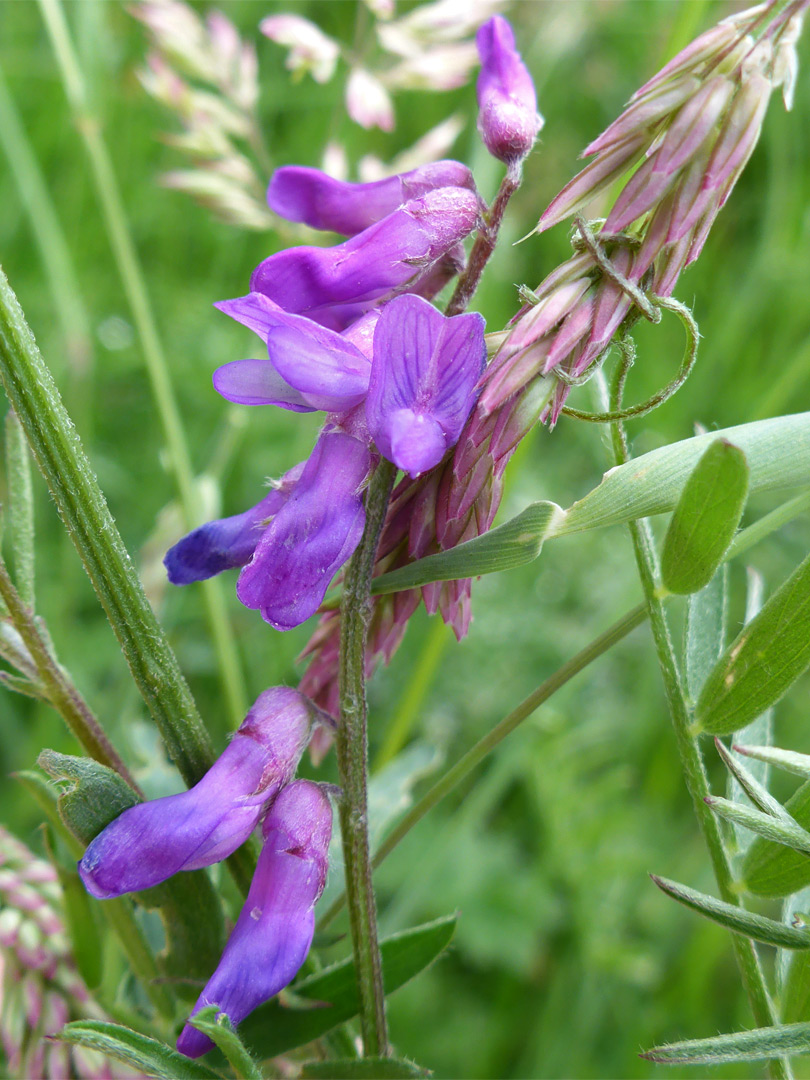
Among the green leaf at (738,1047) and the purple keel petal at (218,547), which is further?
the purple keel petal at (218,547)

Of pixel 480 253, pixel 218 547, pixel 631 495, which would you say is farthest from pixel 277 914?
pixel 480 253

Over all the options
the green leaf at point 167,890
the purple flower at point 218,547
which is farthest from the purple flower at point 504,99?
the green leaf at point 167,890

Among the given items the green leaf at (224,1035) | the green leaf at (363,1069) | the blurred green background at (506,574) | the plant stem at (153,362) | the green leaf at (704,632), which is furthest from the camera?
the blurred green background at (506,574)

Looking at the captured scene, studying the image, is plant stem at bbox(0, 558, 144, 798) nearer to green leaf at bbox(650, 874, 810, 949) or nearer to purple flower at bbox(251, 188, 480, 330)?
purple flower at bbox(251, 188, 480, 330)

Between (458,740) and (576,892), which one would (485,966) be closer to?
(576,892)

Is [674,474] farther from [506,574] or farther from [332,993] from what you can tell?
[506,574]

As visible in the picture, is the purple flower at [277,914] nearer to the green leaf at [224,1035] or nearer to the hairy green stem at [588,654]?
the green leaf at [224,1035]
